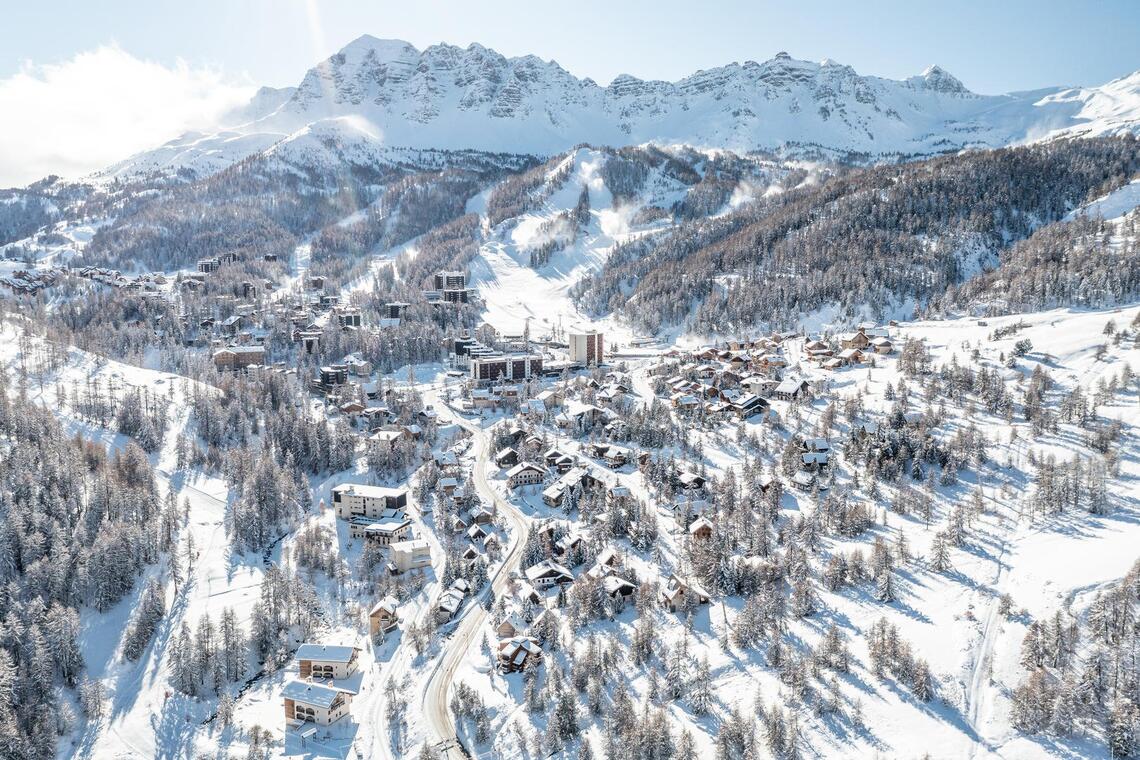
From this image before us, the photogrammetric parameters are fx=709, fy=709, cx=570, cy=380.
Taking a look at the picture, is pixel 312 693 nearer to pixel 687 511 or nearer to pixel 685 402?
pixel 687 511

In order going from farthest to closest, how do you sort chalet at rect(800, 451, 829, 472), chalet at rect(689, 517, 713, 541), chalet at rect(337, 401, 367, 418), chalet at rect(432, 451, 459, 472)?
chalet at rect(337, 401, 367, 418), chalet at rect(432, 451, 459, 472), chalet at rect(800, 451, 829, 472), chalet at rect(689, 517, 713, 541)

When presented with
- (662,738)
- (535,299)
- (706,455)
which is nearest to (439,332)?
(535,299)

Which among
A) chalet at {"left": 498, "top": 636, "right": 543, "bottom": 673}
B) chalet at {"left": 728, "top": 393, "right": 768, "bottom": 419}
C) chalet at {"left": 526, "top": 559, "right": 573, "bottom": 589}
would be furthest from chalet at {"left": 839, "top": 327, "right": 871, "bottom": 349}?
chalet at {"left": 498, "top": 636, "right": 543, "bottom": 673}

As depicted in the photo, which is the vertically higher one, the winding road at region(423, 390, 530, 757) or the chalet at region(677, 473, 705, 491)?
the chalet at region(677, 473, 705, 491)

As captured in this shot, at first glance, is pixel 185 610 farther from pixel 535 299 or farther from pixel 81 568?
pixel 535 299

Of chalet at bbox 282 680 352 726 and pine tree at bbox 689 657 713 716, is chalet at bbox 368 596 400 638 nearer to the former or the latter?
chalet at bbox 282 680 352 726

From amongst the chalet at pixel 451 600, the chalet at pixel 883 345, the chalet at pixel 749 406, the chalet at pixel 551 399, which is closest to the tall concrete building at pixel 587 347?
the chalet at pixel 551 399

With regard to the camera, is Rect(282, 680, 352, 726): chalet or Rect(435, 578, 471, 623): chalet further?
Rect(435, 578, 471, 623): chalet
